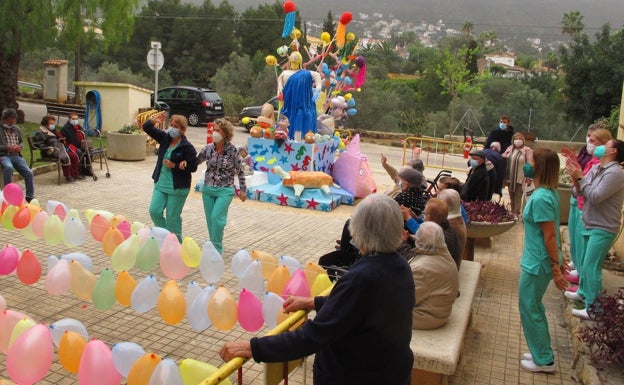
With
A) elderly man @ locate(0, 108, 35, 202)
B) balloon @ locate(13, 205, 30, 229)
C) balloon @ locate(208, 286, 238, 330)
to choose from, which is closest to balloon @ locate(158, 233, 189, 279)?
balloon @ locate(208, 286, 238, 330)

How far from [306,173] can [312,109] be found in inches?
60.8

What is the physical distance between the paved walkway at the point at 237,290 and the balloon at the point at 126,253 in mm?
619

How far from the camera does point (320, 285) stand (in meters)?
3.95

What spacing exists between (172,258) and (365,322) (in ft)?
9.01

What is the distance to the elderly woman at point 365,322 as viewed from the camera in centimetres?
238

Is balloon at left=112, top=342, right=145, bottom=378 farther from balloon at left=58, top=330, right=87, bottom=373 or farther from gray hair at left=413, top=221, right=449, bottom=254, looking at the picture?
gray hair at left=413, top=221, right=449, bottom=254

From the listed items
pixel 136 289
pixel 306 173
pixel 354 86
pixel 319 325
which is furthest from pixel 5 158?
pixel 354 86

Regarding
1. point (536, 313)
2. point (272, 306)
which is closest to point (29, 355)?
point (272, 306)

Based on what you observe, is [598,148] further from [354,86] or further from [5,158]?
[354,86]

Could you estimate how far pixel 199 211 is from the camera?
978cm

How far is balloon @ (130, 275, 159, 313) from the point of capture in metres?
4.16

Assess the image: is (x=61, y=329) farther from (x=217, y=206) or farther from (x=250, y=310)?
(x=217, y=206)

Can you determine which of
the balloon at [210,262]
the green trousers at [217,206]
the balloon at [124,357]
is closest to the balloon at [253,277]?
the balloon at [210,262]

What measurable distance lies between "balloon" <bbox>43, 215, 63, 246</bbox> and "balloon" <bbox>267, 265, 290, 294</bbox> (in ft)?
7.82
